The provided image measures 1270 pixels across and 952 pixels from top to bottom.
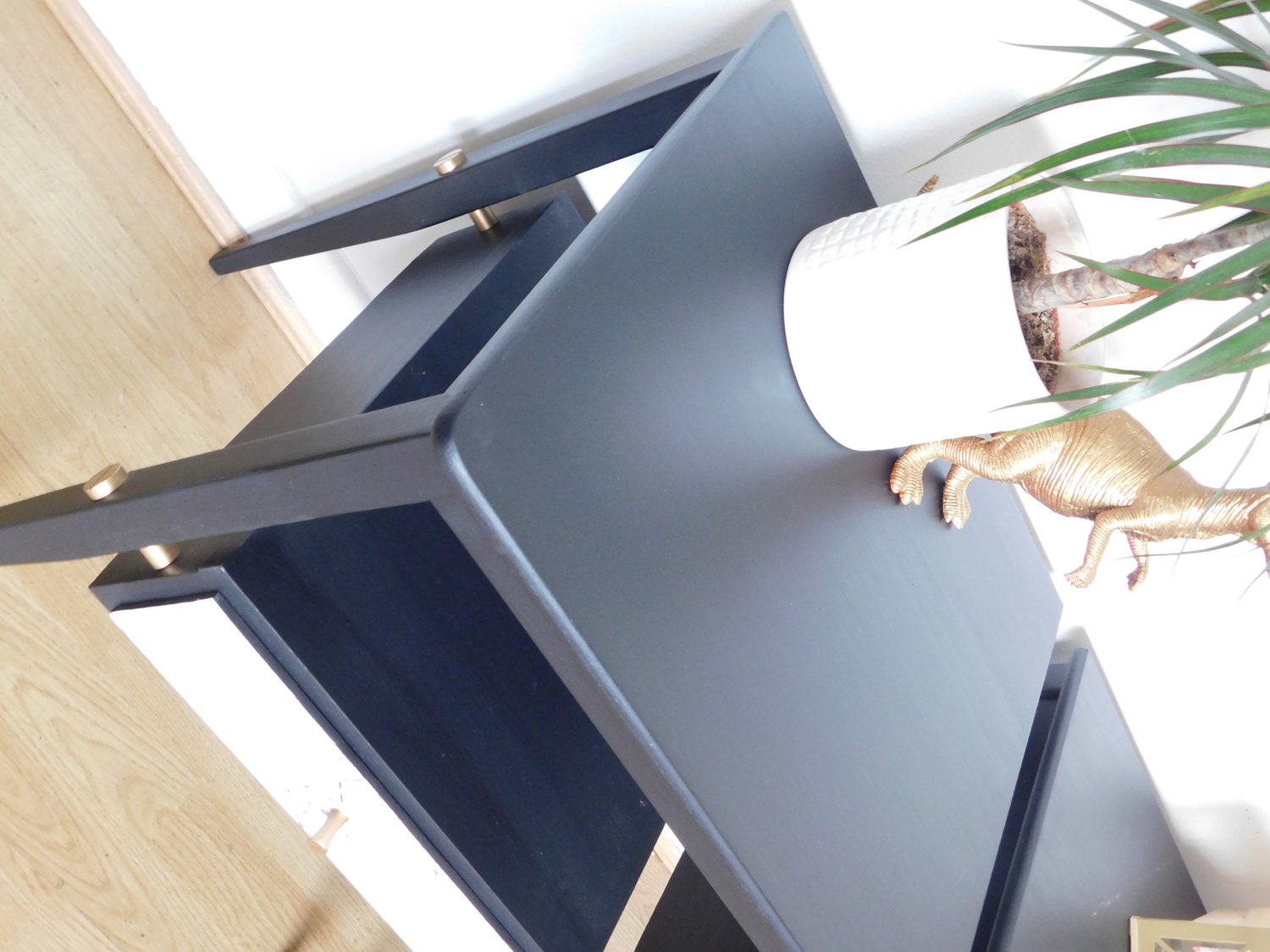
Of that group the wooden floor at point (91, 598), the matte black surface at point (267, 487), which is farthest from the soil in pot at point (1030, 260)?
the wooden floor at point (91, 598)

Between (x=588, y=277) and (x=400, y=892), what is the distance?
0.56 meters

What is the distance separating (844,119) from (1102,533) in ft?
1.43

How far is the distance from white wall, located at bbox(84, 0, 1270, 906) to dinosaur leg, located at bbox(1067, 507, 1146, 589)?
6.0 inches

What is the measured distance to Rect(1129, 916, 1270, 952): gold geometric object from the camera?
36.9 inches

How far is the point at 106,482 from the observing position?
2.02 feet

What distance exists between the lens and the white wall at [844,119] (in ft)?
2.60

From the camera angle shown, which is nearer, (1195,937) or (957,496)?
(957,496)

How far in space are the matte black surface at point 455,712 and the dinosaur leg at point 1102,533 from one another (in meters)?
0.45

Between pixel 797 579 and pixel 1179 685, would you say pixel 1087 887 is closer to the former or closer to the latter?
pixel 1179 685

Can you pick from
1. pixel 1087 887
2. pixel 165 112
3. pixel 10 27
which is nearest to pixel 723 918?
pixel 1087 887

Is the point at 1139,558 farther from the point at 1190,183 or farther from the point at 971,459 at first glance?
the point at 1190,183

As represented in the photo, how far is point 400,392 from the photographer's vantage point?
0.84 meters

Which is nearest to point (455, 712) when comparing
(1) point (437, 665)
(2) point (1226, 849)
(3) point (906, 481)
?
Answer: (1) point (437, 665)

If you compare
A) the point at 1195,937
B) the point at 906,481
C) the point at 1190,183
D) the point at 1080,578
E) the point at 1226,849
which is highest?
the point at 1190,183
